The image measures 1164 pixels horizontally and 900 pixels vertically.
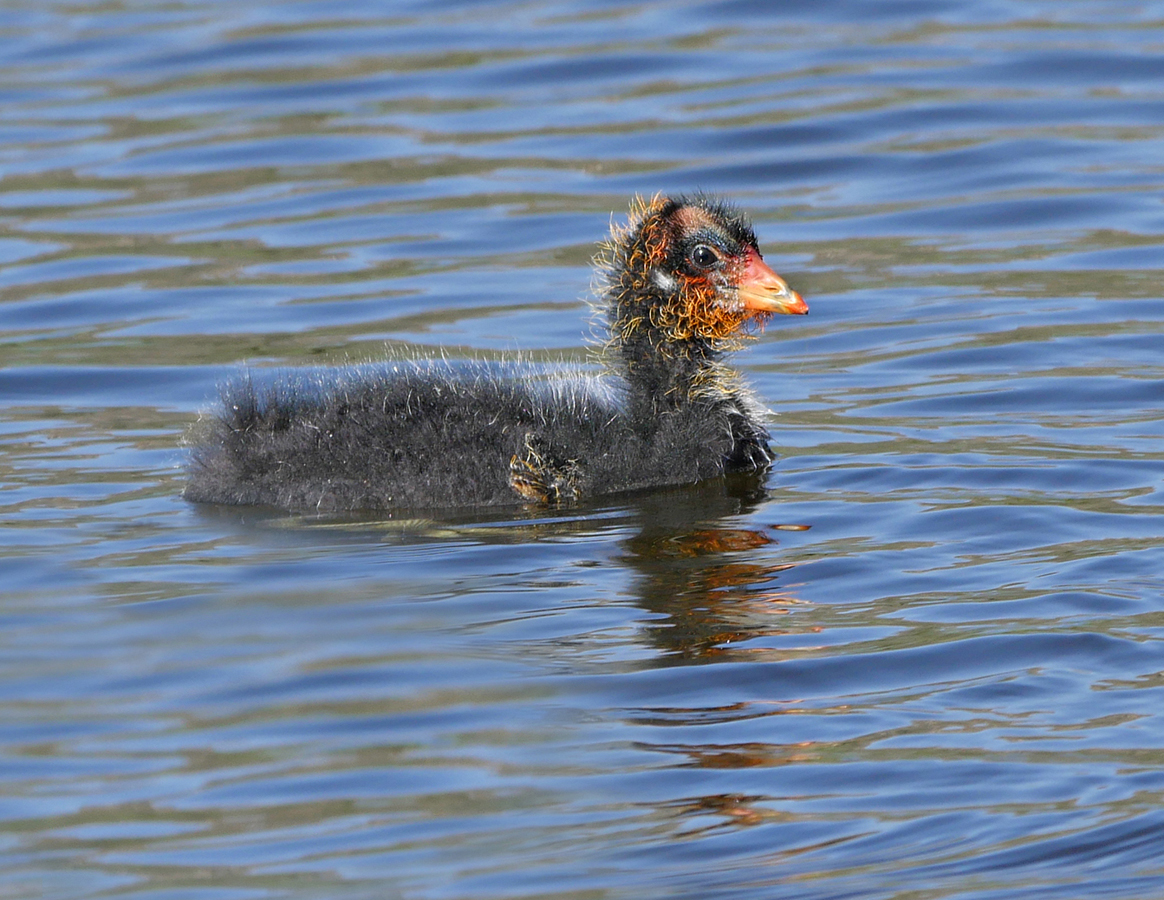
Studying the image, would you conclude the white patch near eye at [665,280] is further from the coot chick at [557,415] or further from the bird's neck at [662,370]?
the bird's neck at [662,370]

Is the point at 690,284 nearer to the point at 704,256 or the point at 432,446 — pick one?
the point at 704,256

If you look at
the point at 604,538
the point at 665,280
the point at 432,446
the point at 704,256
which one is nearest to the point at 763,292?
the point at 704,256

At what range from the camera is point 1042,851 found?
579 cm

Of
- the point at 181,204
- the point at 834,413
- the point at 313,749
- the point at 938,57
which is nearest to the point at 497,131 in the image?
the point at 181,204

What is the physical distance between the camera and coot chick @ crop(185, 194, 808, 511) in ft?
29.9

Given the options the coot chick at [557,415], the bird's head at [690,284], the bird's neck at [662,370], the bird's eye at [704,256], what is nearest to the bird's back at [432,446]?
the coot chick at [557,415]

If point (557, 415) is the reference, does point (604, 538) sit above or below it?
below

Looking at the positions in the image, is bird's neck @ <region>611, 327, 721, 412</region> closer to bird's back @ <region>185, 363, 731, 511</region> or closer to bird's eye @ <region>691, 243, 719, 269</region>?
bird's back @ <region>185, 363, 731, 511</region>

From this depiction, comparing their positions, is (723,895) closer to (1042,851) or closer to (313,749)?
(1042,851)

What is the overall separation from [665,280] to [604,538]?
1.55m

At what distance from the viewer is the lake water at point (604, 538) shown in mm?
6023

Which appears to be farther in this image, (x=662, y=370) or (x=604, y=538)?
(x=662, y=370)

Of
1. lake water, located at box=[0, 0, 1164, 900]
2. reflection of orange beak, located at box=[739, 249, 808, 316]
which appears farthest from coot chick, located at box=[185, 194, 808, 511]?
lake water, located at box=[0, 0, 1164, 900]

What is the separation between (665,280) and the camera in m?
9.70
